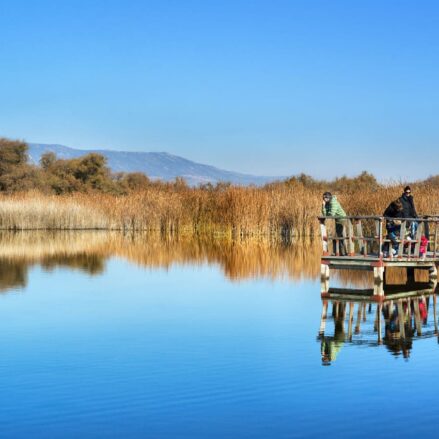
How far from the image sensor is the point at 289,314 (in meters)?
16.2

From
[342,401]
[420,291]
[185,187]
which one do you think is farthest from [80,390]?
[185,187]

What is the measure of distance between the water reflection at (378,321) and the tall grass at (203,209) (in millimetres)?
14411

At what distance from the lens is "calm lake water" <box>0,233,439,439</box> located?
8734mm

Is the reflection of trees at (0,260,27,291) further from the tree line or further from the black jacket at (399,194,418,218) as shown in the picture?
the tree line

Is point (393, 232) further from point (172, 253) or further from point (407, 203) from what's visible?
point (172, 253)

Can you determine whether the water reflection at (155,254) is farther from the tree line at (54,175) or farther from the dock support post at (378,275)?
the tree line at (54,175)

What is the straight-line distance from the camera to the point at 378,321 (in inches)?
612

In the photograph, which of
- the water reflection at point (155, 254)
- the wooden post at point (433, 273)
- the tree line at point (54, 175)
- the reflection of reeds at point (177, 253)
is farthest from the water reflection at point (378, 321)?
the tree line at point (54, 175)

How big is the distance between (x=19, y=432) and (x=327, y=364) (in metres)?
4.50

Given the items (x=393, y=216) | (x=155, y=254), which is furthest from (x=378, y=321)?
(x=155, y=254)

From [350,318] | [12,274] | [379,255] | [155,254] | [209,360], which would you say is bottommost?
[209,360]

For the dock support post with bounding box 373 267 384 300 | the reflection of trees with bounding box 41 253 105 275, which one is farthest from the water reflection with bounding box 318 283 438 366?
the reflection of trees with bounding box 41 253 105 275

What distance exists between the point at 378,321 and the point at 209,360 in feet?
15.9

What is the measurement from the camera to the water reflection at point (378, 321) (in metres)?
13.2
